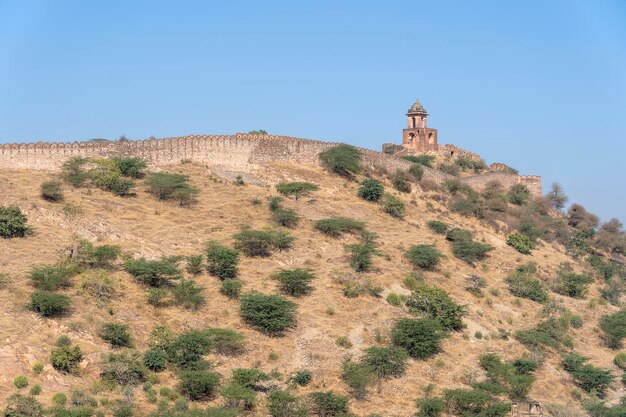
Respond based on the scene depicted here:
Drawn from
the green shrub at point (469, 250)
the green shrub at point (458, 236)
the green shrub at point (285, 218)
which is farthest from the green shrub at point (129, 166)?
the green shrub at point (469, 250)

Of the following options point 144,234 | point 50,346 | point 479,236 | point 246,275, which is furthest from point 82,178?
point 479,236

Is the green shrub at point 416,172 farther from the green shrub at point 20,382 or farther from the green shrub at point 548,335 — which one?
the green shrub at point 20,382

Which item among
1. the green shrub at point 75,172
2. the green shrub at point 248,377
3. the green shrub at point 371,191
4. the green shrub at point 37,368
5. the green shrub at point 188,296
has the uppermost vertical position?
the green shrub at point 75,172

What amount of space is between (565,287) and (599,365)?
23.9 feet

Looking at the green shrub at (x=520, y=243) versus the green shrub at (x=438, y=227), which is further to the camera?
the green shrub at (x=520, y=243)

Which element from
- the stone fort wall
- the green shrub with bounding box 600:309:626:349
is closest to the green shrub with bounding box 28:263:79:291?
the stone fort wall

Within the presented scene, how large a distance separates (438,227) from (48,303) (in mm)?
21467

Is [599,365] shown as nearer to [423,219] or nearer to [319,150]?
[423,219]

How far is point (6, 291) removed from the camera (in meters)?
36.0

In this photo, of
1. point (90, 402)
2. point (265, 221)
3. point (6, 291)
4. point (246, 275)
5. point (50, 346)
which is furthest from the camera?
point (265, 221)

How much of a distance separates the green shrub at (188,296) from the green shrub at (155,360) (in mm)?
3953

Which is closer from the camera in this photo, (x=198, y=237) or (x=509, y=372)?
(x=509, y=372)

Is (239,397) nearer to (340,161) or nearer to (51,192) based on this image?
(51,192)

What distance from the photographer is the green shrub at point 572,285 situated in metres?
49.9
